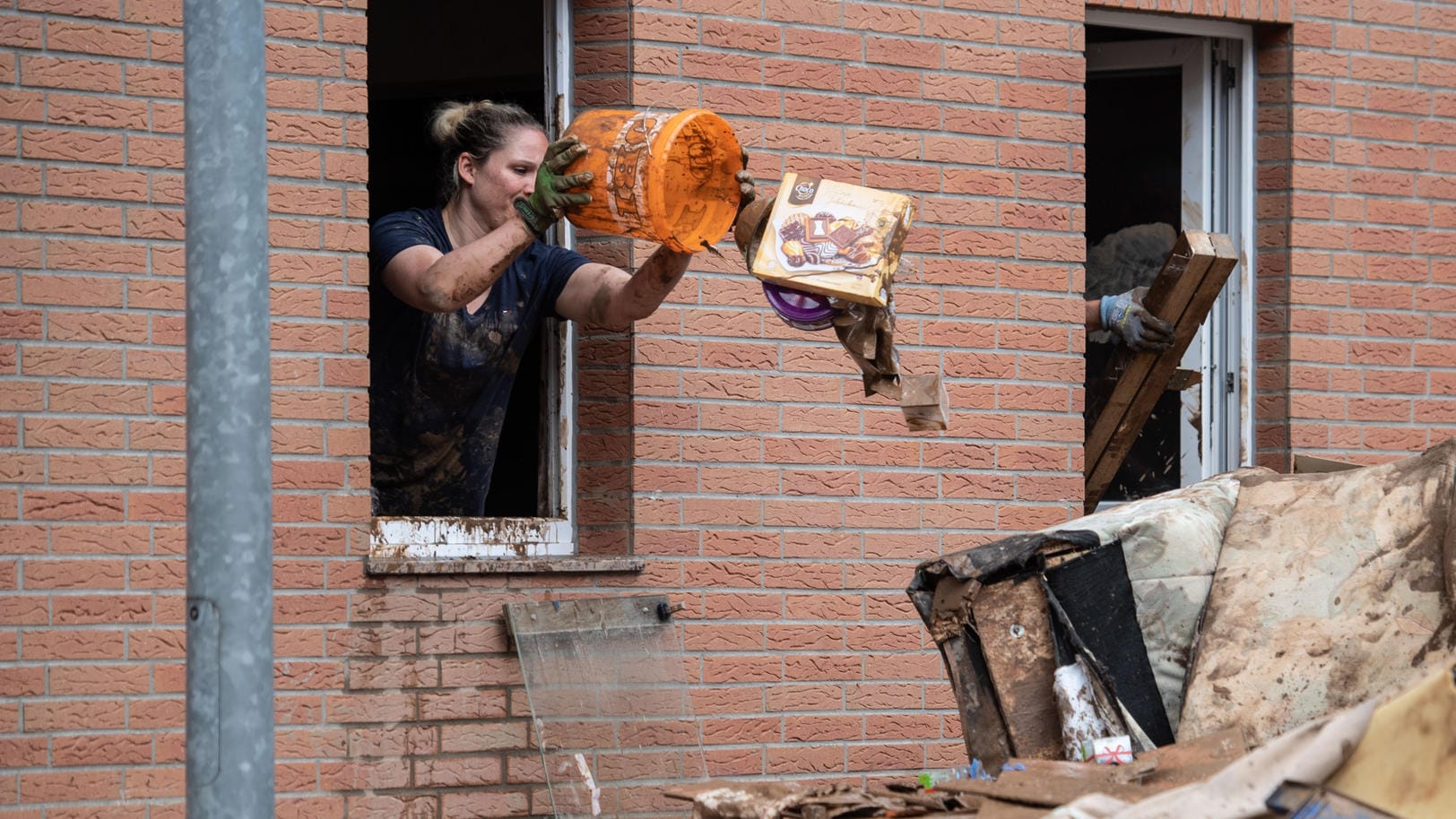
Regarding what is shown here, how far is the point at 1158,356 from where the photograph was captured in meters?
5.70

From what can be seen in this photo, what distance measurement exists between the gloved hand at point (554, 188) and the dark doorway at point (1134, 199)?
8.27 ft

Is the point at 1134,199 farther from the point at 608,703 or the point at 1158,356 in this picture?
the point at 608,703

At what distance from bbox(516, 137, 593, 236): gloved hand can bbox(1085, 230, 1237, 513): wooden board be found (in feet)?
7.07

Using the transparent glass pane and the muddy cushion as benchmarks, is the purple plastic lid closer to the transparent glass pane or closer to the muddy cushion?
the transparent glass pane

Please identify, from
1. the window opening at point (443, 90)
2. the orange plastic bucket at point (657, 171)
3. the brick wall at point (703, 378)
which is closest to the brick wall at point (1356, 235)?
the brick wall at point (703, 378)

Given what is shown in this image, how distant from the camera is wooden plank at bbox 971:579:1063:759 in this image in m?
4.08

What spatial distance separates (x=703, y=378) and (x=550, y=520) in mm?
596

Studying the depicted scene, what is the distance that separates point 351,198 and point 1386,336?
3.47 metres

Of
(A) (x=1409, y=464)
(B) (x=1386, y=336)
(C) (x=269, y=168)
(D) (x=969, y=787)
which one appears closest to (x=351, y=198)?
(C) (x=269, y=168)

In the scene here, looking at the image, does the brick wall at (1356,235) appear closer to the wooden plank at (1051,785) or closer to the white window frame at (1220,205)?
the white window frame at (1220,205)

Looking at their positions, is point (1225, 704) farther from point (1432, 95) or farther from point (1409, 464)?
point (1432, 95)

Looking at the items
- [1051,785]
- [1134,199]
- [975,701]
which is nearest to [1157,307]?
[1134,199]

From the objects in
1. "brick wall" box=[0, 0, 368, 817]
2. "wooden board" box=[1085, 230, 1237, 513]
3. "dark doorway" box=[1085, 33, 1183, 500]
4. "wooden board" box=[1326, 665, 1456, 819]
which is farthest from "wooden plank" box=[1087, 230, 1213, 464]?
"wooden board" box=[1326, 665, 1456, 819]

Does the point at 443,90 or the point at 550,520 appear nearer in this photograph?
the point at 550,520
